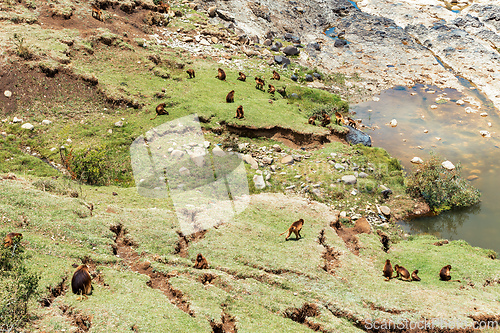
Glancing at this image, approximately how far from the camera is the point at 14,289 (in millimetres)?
6371

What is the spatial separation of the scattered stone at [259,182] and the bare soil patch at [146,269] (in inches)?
293

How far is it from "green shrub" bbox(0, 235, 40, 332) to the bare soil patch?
8.51 feet

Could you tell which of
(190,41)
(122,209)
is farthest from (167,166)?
(190,41)

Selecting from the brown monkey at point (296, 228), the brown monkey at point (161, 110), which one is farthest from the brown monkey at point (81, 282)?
the brown monkey at point (161, 110)

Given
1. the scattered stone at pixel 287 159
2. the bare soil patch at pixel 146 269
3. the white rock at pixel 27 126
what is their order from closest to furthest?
the bare soil patch at pixel 146 269
the white rock at pixel 27 126
the scattered stone at pixel 287 159

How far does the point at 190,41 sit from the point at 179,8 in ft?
20.8

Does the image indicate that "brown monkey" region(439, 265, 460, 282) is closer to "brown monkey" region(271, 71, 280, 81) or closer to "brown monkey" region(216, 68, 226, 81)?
"brown monkey" region(216, 68, 226, 81)

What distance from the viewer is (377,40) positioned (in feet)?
126

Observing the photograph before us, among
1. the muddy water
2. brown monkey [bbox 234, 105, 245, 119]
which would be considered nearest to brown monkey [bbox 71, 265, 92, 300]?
brown monkey [bbox 234, 105, 245, 119]

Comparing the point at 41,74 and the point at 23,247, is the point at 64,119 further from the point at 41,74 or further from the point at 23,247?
the point at 23,247

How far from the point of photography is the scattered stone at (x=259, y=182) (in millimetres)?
16266

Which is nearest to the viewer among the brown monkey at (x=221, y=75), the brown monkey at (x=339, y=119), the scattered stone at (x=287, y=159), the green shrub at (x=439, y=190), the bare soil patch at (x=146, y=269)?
the bare soil patch at (x=146, y=269)

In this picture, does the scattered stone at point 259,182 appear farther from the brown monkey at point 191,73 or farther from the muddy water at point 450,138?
the brown monkey at point 191,73

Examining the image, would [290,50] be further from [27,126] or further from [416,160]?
[27,126]
